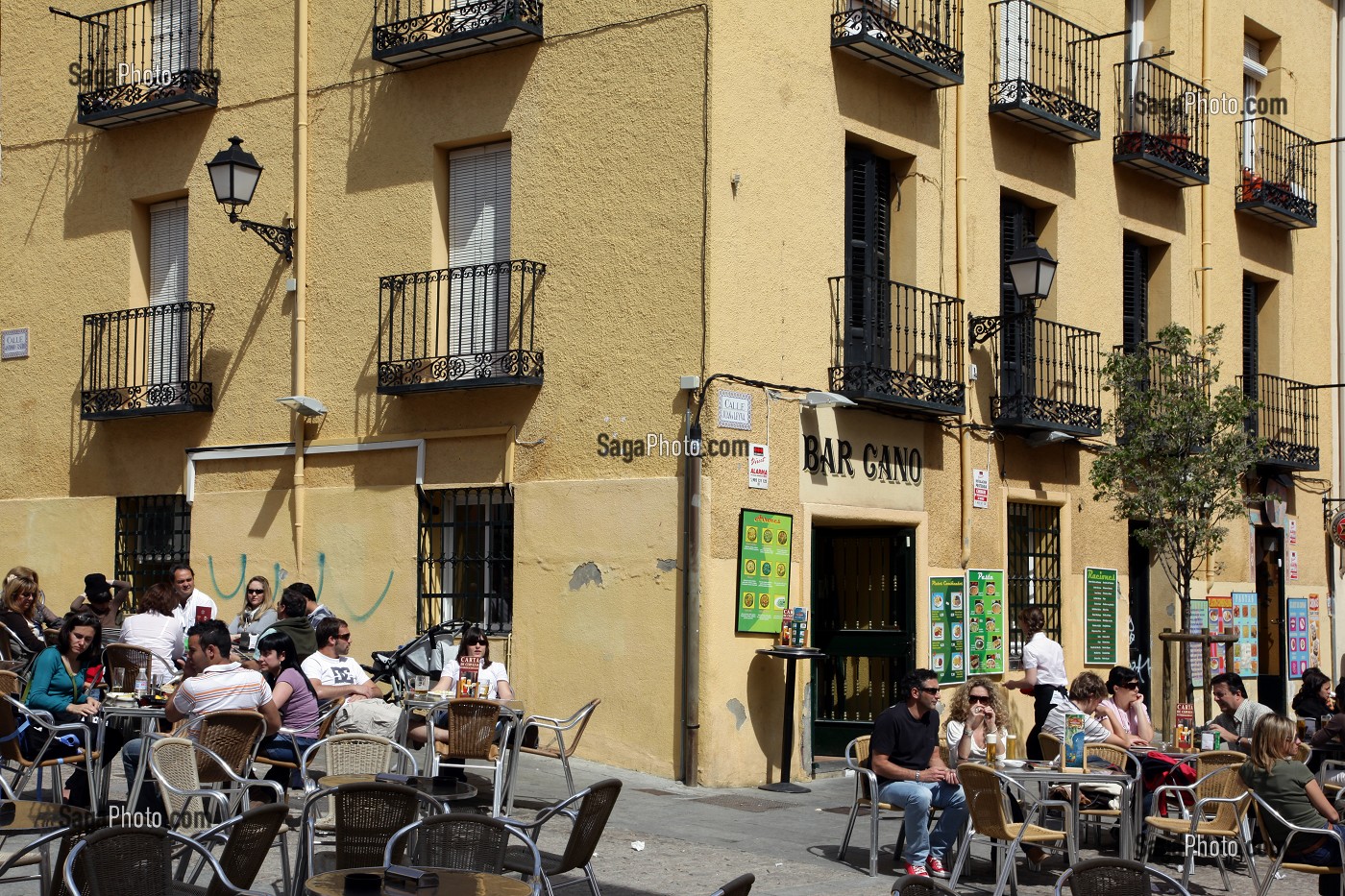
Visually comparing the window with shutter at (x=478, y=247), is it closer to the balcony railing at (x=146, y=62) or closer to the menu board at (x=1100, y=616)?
the balcony railing at (x=146, y=62)

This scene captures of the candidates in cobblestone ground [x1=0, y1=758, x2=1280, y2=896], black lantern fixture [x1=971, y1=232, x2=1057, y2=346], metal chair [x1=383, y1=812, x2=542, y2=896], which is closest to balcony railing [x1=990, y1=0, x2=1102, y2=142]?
black lantern fixture [x1=971, y1=232, x2=1057, y2=346]

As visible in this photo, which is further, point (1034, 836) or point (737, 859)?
point (737, 859)

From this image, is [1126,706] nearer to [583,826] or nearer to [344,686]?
[344,686]

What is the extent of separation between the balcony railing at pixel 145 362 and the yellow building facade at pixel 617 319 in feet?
0.16

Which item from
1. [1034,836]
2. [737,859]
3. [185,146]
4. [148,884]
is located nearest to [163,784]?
[148,884]

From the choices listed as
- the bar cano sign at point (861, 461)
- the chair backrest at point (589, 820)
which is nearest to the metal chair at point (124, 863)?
the chair backrest at point (589, 820)

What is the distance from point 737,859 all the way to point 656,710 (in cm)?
340

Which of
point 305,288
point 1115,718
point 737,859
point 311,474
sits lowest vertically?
point 737,859

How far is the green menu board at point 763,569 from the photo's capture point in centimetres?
1384

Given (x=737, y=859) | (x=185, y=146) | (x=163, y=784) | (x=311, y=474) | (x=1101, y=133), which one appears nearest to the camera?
(x=163, y=784)

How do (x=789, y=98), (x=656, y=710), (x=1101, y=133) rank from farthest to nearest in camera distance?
(x=1101, y=133)
(x=789, y=98)
(x=656, y=710)

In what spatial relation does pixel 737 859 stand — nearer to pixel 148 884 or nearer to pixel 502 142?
pixel 148 884

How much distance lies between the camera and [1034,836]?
31.4 feet

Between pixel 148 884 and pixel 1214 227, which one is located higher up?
pixel 1214 227
